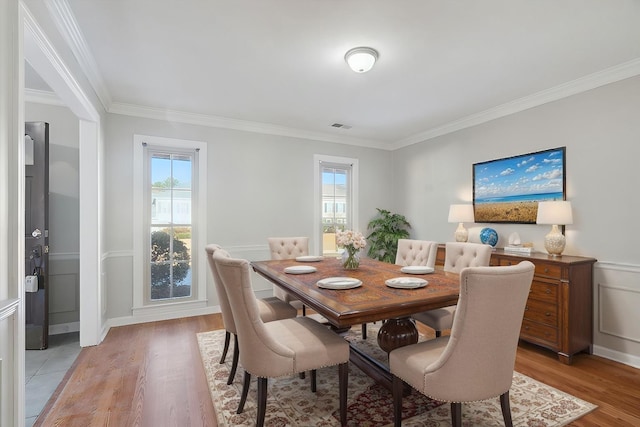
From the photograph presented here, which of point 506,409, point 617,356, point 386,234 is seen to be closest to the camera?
point 506,409

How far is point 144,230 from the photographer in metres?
3.91

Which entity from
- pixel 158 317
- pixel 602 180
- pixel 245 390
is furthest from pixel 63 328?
pixel 602 180

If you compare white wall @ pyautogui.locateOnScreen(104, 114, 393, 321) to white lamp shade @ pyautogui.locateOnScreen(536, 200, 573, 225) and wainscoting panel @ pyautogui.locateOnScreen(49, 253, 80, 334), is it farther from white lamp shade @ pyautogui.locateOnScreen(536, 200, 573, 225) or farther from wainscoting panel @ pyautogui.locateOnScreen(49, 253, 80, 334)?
white lamp shade @ pyautogui.locateOnScreen(536, 200, 573, 225)

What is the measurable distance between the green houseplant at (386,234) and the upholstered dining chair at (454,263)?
209 cm

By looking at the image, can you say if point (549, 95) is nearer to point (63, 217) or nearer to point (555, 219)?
point (555, 219)

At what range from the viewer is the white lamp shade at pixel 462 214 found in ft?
13.1

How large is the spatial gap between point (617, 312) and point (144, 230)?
5.05 metres

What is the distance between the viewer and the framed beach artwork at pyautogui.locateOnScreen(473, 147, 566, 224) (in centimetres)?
329

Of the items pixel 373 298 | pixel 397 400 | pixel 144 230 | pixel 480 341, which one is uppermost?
pixel 144 230

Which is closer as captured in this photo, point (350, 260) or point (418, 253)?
point (350, 260)

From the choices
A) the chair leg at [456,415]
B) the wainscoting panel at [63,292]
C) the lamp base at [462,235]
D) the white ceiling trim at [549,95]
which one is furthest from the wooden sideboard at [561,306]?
the wainscoting panel at [63,292]

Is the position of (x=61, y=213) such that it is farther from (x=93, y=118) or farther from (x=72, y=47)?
(x=72, y=47)

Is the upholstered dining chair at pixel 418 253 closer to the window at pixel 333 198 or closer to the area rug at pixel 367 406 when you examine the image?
the area rug at pixel 367 406

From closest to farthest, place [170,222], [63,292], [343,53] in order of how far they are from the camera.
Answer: [343,53] < [63,292] < [170,222]
